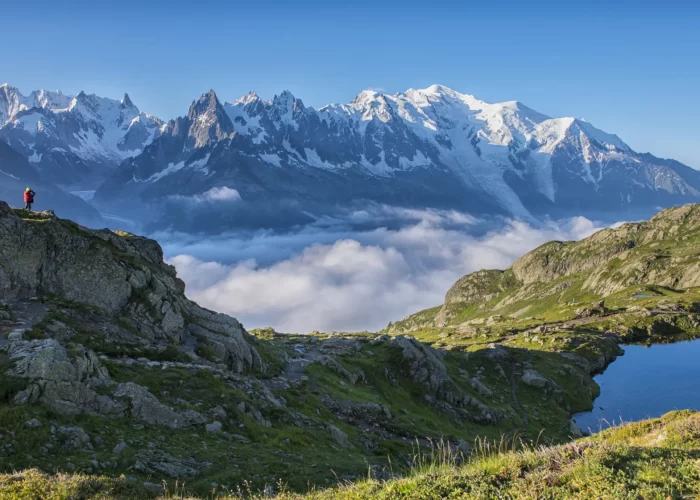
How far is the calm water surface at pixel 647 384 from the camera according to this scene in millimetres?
111750

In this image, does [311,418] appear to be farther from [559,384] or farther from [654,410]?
[654,410]

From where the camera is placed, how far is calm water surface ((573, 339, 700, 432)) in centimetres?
11175

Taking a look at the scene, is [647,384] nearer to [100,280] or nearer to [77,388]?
[100,280]

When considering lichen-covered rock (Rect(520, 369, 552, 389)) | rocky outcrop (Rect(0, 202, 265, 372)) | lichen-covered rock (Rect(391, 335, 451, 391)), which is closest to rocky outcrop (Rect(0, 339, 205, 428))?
rocky outcrop (Rect(0, 202, 265, 372))

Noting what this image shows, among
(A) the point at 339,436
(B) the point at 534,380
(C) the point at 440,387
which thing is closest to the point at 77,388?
(A) the point at 339,436

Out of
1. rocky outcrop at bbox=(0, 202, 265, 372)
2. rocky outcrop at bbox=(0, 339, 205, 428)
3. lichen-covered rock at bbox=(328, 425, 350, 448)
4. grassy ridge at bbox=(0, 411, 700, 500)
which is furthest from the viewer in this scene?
rocky outcrop at bbox=(0, 202, 265, 372)

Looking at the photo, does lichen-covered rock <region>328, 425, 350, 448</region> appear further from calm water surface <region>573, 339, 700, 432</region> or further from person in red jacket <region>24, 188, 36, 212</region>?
calm water surface <region>573, 339, 700, 432</region>

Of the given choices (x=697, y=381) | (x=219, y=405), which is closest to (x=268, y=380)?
(x=219, y=405)

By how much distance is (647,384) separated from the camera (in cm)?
13750

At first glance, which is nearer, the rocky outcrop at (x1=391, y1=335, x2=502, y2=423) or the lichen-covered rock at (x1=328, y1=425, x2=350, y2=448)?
the lichen-covered rock at (x1=328, y1=425, x2=350, y2=448)

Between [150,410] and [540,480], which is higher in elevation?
[150,410]

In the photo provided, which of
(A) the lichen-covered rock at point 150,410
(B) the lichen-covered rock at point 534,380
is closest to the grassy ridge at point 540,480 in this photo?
(A) the lichen-covered rock at point 150,410

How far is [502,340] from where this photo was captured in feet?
587

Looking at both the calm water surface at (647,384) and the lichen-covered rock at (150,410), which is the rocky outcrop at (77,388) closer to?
the lichen-covered rock at (150,410)
